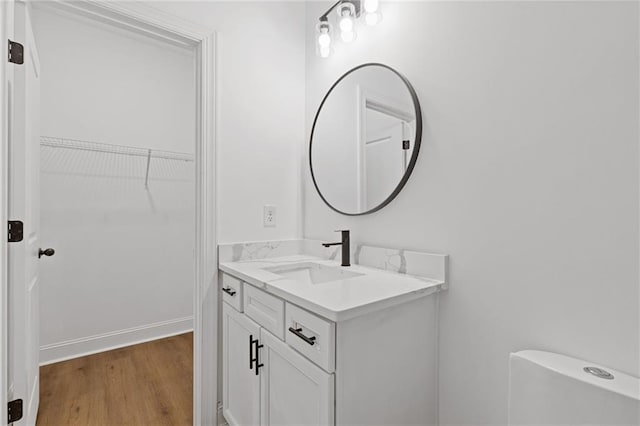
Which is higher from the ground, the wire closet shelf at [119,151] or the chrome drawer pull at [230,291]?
the wire closet shelf at [119,151]

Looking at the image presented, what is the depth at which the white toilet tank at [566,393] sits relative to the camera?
0.75 metres

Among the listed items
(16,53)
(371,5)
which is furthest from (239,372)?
(371,5)

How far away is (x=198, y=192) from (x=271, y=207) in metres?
0.41

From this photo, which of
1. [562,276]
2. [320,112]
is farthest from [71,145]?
[562,276]

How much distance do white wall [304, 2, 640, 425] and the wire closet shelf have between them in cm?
213

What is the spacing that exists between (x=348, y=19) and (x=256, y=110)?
2.14 ft

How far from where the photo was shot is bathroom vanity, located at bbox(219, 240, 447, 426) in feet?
3.18

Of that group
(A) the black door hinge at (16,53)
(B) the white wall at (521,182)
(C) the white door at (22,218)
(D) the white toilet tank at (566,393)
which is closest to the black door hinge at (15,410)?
(C) the white door at (22,218)

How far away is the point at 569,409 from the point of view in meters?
0.81

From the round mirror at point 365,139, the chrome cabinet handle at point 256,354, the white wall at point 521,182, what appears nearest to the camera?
the white wall at point 521,182

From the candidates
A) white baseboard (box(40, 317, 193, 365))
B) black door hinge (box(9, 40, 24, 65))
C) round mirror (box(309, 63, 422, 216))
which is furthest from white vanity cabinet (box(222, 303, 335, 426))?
white baseboard (box(40, 317, 193, 365))

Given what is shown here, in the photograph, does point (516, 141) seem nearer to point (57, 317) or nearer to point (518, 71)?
point (518, 71)

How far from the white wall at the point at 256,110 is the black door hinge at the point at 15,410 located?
1029 millimetres

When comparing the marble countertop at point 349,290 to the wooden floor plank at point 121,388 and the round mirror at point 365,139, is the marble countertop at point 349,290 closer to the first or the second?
the round mirror at point 365,139
